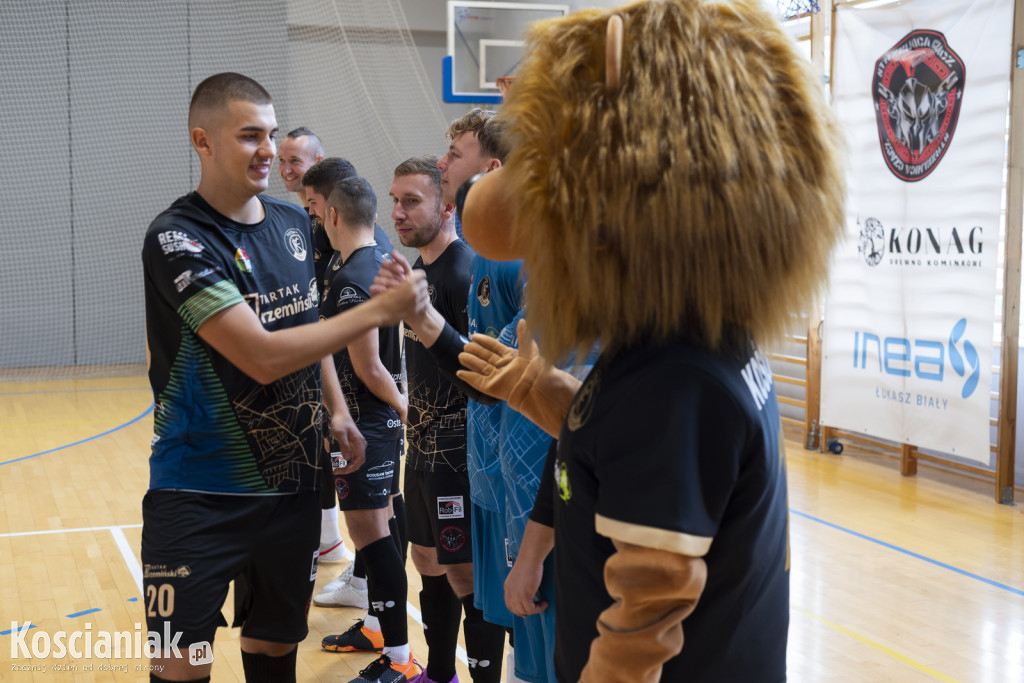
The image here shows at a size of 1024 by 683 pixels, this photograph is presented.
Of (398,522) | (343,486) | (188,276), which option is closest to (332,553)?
(398,522)

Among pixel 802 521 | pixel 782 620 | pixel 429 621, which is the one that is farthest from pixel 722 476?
pixel 802 521

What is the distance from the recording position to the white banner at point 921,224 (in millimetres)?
5816

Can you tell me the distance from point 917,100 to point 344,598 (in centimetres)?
523

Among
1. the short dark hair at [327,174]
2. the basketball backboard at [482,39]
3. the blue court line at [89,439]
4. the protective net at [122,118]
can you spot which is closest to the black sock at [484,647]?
the short dark hair at [327,174]

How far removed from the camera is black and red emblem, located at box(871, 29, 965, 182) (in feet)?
19.9

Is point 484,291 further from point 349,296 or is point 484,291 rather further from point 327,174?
point 327,174

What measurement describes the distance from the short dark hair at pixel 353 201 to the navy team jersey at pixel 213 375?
1.28 metres

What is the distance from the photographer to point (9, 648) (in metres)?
3.56

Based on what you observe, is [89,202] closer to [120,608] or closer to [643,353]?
[120,608]

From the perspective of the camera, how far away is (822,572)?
460cm

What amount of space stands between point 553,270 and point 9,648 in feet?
11.3

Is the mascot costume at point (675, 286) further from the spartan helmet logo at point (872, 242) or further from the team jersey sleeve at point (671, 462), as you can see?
Result: the spartan helmet logo at point (872, 242)

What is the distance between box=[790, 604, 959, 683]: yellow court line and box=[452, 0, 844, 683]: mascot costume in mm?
2682

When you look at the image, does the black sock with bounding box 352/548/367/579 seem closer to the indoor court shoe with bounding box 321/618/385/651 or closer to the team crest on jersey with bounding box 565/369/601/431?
the indoor court shoe with bounding box 321/618/385/651
